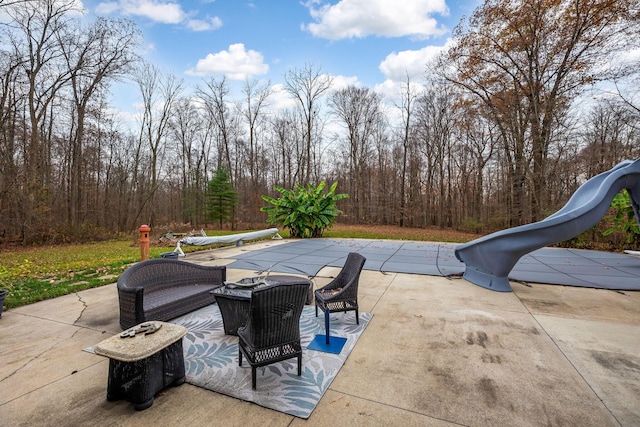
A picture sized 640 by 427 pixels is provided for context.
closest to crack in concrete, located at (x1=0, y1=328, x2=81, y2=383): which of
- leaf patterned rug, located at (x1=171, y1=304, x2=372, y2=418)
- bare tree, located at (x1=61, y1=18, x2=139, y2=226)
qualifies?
leaf patterned rug, located at (x1=171, y1=304, x2=372, y2=418)

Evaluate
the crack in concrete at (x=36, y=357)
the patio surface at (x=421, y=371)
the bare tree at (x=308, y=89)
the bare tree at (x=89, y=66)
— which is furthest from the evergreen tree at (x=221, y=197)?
the crack in concrete at (x=36, y=357)

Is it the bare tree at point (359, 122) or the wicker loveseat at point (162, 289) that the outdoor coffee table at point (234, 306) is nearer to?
the wicker loveseat at point (162, 289)

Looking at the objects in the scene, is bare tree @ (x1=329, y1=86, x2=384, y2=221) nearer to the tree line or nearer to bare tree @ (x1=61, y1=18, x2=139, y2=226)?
the tree line

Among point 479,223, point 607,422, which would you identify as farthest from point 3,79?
point 479,223

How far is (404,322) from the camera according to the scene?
11.2 ft

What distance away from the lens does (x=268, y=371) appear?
2355 mm

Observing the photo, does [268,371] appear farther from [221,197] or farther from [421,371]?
[221,197]

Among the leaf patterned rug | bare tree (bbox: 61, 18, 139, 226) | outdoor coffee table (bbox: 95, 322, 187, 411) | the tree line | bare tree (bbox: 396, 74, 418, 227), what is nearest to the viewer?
outdoor coffee table (bbox: 95, 322, 187, 411)

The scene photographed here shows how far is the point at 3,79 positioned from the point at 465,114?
22.0 meters

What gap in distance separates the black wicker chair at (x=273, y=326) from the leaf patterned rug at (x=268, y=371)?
12cm

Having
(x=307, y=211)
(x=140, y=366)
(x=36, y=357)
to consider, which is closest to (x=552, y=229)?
(x=140, y=366)

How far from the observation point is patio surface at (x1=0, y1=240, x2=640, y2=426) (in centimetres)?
183

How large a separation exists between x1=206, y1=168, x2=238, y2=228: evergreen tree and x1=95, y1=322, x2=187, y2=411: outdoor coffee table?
759 inches

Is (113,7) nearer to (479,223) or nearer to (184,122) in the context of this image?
(184,122)
